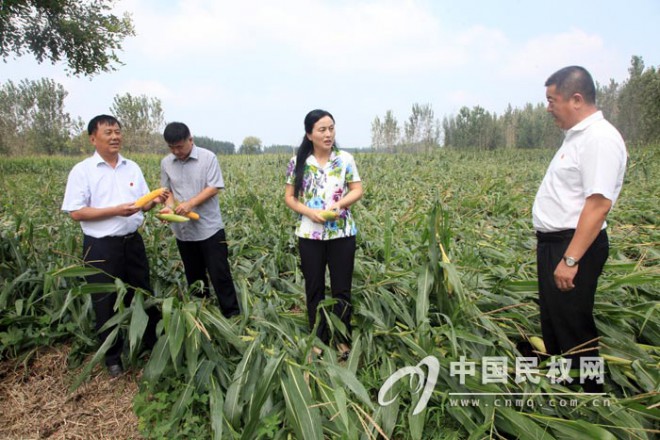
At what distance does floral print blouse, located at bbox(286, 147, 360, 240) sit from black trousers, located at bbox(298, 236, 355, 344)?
0.06 meters

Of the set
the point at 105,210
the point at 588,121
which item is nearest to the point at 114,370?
the point at 105,210

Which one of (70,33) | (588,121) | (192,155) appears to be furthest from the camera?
(70,33)

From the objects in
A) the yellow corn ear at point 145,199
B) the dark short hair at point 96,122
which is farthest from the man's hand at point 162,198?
the dark short hair at point 96,122

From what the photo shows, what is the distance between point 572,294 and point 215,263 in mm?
1967

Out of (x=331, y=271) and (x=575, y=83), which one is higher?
(x=575, y=83)

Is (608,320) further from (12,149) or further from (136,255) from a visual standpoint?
(12,149)

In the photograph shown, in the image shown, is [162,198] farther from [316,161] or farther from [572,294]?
[572,294]

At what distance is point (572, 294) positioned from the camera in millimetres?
1524

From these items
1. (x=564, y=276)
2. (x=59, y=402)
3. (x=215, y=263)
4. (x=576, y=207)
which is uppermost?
(x=576, y=207)

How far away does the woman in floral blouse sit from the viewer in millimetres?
2008

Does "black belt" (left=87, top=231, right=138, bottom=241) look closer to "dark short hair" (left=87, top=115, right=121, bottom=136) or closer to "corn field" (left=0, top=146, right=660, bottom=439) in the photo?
"corn field" (left=0, top=146, right=660, bottom=439)

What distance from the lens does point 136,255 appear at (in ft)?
7.16

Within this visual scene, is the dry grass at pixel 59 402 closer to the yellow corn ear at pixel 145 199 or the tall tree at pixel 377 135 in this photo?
the yellow corn ear at pixel 145 199

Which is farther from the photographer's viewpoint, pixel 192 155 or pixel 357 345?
pixel 192 155
